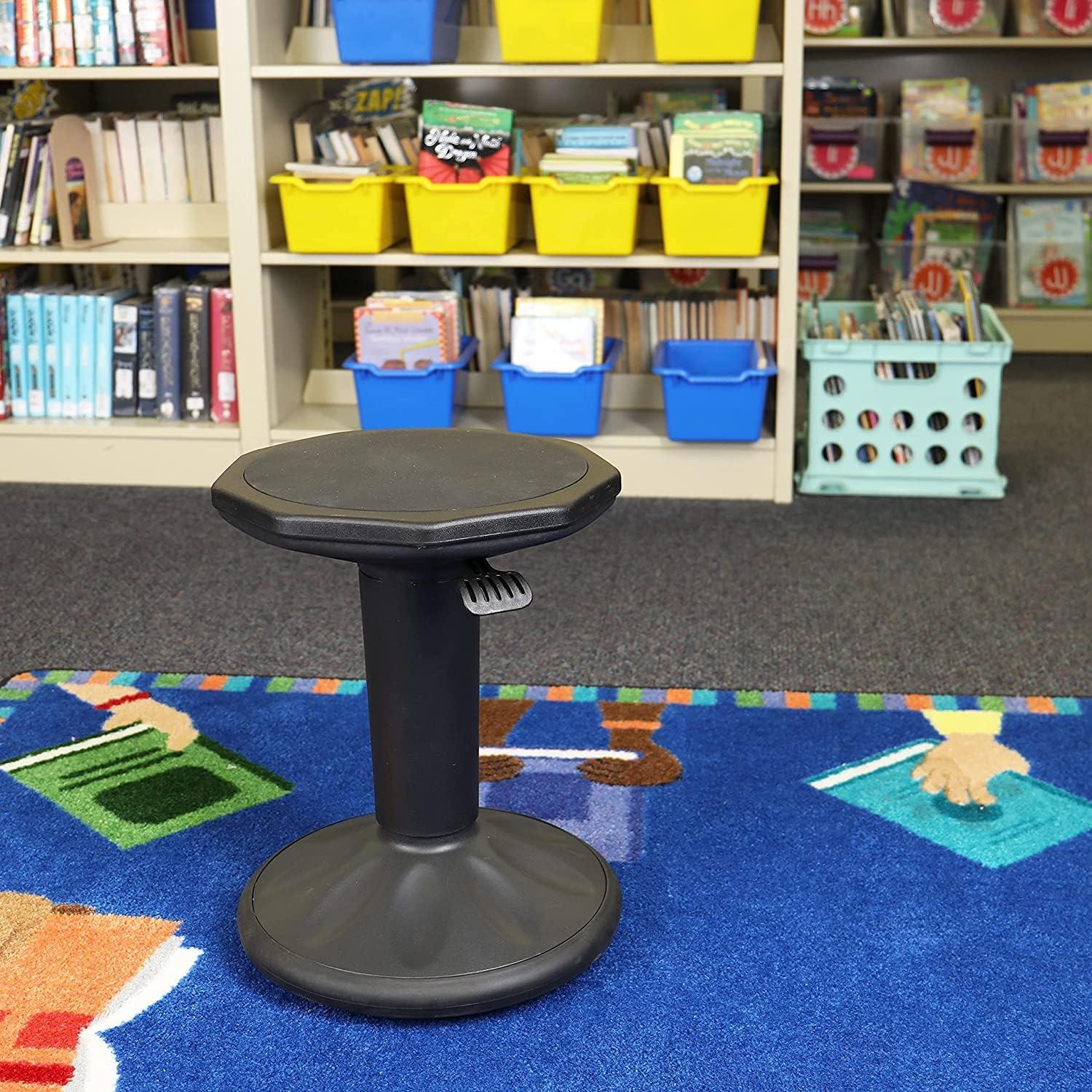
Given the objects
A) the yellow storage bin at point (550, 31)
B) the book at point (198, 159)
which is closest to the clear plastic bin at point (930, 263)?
the yellow storage bin at point (550, 31)

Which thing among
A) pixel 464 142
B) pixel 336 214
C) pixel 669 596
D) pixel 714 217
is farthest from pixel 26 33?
pixel 669 596

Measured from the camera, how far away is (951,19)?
15.5 feet

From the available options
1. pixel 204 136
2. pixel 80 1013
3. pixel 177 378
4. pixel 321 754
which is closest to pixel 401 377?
pixel 177 378

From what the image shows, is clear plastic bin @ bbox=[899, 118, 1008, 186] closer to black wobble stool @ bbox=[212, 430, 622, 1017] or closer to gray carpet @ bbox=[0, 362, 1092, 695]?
gray carpet @ bbox=[0, 362, 1092, 695]

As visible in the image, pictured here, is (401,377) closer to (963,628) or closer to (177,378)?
(177,378)

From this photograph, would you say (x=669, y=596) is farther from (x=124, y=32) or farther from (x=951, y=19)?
(x=951, y=19)

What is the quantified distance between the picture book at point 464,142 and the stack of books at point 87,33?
24.0 inches

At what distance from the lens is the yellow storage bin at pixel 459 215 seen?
9.68ft

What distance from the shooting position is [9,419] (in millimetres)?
3277

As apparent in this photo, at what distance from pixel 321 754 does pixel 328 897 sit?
480 millimetres

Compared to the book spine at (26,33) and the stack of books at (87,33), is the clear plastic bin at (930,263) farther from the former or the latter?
the book spine at (26,33)

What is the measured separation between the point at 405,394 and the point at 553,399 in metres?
0.31

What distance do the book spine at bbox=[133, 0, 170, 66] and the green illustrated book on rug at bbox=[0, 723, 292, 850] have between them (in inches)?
66.5

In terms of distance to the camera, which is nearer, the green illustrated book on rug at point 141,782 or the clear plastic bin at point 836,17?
the green illustrated book on rug at point 141,782
